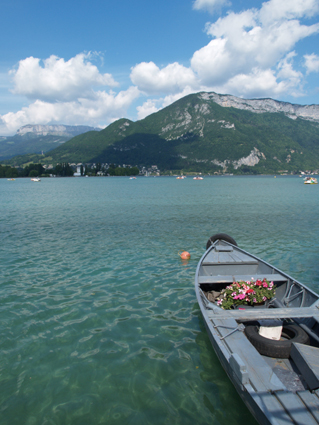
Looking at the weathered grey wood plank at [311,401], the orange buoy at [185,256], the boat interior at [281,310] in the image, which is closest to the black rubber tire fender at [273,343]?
the boat interior at [281,310]

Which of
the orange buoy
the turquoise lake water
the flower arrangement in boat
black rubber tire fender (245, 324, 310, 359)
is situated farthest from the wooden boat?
the orange buoy

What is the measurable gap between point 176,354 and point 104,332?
2.59 metres

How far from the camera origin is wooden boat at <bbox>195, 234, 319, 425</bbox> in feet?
16.3

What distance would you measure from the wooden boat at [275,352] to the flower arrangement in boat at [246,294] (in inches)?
5.6

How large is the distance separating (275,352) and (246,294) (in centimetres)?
256

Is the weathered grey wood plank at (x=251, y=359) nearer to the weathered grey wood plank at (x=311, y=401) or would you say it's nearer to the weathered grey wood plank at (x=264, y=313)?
the weathered grey wood plank at (x=264, y=313)

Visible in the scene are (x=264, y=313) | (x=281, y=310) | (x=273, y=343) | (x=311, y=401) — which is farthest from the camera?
(x=281, y=310)

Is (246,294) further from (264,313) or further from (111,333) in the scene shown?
(111,333)

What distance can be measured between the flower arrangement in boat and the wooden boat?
14 cm

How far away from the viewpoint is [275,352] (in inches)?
265

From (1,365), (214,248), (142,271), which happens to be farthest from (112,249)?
(1,365)

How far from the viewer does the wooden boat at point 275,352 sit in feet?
16.3

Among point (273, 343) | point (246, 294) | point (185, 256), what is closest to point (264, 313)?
point (273, 343)

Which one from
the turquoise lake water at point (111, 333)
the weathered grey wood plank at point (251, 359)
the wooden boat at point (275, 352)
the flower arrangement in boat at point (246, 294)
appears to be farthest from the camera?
the flower arrangement in boat at point (246, 294)
